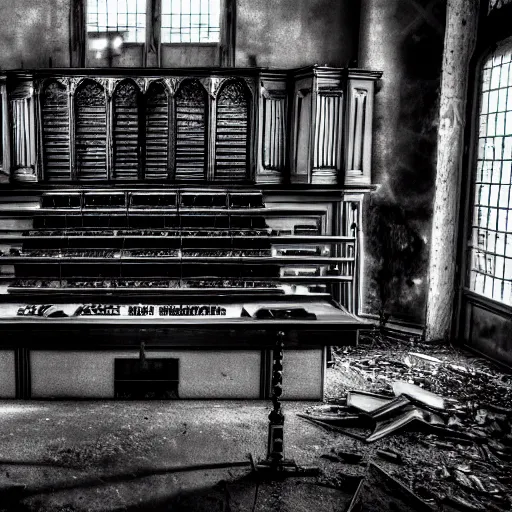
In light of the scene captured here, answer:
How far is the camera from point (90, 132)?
8.43m

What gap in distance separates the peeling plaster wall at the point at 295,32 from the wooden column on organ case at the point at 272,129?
947 mm

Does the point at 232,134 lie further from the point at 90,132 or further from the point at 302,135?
the point at 90,132

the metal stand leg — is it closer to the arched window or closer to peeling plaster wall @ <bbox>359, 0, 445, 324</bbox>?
the arched window

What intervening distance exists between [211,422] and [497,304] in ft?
13.3

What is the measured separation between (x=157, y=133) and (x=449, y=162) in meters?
4.12

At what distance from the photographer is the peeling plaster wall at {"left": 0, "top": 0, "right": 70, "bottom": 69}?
898 cm

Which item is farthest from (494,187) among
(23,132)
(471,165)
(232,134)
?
(23,132)

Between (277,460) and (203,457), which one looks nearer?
(277,460)

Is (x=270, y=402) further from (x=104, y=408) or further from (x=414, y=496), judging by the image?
(x=414, y=496)

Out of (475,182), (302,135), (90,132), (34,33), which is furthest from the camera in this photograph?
(34,33)

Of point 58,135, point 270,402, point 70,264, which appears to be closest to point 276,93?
point 58,135

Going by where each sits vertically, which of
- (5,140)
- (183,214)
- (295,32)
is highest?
(295,32)

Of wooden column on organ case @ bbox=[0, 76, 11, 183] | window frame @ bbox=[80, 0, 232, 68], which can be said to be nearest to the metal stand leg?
wooden column on organ case @ bbox=[0, 76, 11, 183]

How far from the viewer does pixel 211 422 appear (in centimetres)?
548
